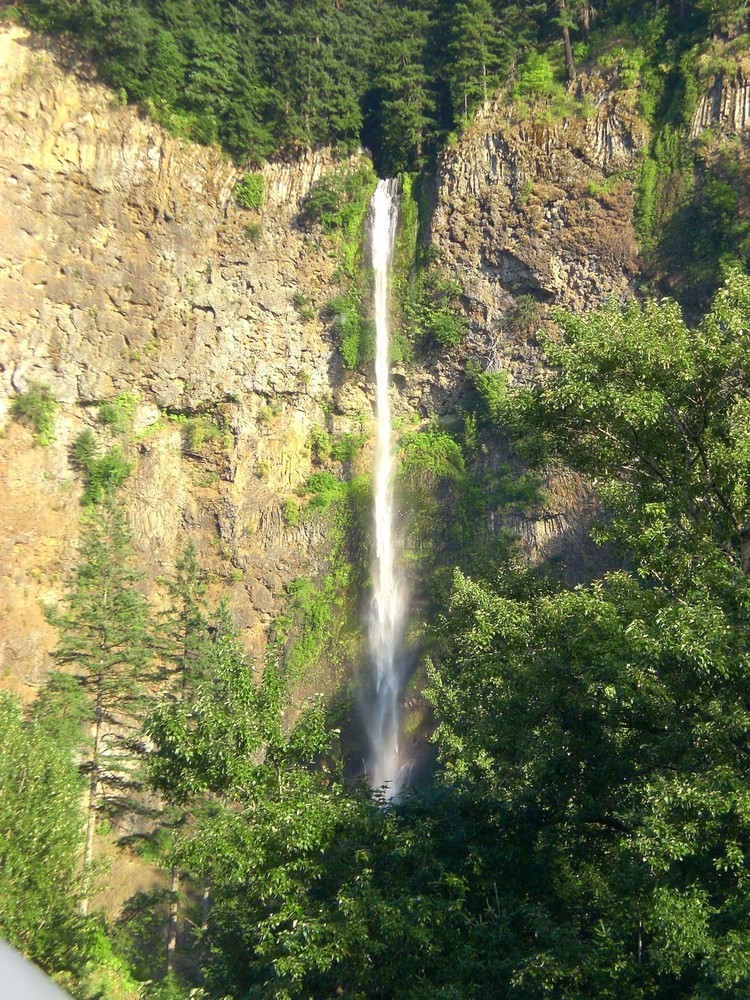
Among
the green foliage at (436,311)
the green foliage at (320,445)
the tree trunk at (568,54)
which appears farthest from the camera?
the tree trunk at (568,54)

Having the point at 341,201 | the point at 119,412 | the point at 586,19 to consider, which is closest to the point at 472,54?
the point at 586,19

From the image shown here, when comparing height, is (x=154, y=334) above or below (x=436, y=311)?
below

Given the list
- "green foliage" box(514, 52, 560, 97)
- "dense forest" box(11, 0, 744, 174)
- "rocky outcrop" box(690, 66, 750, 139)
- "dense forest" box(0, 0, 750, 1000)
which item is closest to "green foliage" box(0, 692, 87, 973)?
"dense forest" box(0, 0, 750, 1000)

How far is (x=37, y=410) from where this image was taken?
34.0 meters

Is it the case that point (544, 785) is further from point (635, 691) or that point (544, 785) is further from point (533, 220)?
point (533, 220)

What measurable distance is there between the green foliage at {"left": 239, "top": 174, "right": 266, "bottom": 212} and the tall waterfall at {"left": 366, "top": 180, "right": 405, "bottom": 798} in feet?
16.8

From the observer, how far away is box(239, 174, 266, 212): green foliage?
38.9 meters

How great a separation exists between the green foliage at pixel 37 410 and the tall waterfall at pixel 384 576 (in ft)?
42.7

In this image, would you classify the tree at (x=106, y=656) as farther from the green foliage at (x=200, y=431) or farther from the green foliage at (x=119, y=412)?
the green foliage at (x=200, y=431)

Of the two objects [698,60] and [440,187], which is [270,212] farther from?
[698,60]

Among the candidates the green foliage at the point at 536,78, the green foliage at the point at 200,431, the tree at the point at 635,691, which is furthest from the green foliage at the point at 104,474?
the tree at the point at 635,691

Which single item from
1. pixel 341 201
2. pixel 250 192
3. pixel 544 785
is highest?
pixel 250 192

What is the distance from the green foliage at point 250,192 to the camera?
38.9 meters

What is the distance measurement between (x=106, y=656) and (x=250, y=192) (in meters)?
23.9
